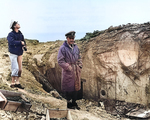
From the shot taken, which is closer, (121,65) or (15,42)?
(15,42)

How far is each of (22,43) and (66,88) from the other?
5.37 ft

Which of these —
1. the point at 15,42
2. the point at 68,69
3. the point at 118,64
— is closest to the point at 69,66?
the point at 68,69

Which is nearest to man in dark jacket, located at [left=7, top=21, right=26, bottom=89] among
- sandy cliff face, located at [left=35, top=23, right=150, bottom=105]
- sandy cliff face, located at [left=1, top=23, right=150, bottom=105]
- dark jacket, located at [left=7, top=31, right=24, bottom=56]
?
dark jacket, located at [left=7, top=31, right=24, bottom=56]

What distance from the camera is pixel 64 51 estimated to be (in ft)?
15.6

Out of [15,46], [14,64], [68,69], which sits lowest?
[68,69]

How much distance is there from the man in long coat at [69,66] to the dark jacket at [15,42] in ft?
3.91

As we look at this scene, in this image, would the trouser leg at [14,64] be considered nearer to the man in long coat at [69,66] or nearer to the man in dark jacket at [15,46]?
Answer: the man in dark jacket at [15,46]

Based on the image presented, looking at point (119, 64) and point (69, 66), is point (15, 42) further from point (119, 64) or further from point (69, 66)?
point (119, 64)

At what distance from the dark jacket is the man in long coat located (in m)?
1.19

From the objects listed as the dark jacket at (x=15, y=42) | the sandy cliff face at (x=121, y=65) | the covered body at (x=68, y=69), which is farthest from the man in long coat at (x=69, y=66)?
the sandy cliff face at (x=121, y=65)

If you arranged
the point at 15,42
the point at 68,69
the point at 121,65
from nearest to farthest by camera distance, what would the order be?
the point at 68,69
the point at 15,42
the point at 121,65

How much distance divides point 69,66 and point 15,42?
157cm

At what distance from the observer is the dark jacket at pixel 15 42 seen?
16.8 ft

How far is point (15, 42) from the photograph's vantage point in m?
5.10
